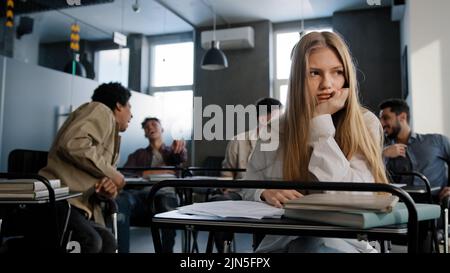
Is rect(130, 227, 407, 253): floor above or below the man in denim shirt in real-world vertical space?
below

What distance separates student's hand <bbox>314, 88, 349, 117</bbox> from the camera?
1.14 metres

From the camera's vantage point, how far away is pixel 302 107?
3.75ft

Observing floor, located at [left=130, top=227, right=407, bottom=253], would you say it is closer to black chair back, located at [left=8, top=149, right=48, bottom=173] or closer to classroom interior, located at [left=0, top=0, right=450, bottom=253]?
classroom interior, located at [left=0, top=0, right=450, bottom=253]

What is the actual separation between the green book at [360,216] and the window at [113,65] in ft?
15.4

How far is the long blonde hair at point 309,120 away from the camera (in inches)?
43.1

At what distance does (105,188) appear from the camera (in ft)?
6.64

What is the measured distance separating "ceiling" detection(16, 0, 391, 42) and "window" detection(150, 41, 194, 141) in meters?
0.44

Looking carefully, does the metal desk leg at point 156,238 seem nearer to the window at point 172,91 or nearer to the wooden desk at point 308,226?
the wooden desk at point 308,226

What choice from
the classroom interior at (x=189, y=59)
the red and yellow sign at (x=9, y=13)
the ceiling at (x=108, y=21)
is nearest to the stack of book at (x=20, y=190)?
the classroom interior at (x=189, y=59)

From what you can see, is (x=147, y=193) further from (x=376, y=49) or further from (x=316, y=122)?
(x=376, y=49)

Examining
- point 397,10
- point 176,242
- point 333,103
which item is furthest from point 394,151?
point 397,10

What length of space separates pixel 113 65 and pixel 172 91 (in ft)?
3.17

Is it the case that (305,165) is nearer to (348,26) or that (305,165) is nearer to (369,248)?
(369,248)

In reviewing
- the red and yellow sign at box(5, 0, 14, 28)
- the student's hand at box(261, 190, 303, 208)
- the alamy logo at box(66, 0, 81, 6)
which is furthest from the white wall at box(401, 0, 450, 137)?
the red and yellow sign at box(5, 0, 14, 28)
